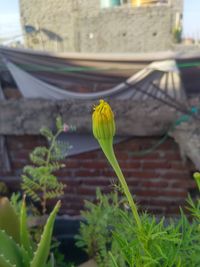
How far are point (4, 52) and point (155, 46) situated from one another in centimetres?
488

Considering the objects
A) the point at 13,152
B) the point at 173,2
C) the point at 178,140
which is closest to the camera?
the point at 178,140

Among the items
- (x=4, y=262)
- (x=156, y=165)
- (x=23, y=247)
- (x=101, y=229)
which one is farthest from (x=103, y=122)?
(x=156, y=165)

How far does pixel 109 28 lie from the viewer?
730 cm

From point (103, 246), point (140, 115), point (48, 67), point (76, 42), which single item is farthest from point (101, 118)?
point (76, 42)

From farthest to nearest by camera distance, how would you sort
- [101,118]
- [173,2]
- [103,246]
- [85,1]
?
[173,2] → [85,1] → [103,246] → [101,118]

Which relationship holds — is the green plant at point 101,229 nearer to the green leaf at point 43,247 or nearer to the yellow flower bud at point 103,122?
the green leaf at point 43,247

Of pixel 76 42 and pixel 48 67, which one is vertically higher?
pixel 48 67

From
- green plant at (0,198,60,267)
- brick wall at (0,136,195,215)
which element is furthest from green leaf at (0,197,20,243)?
brick wall at (0,136,195,215)

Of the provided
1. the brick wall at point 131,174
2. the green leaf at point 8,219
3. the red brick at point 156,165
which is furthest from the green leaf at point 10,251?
the red brick at point 156,165

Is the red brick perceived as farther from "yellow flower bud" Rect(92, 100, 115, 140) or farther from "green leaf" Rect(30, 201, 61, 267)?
"yellow flower bud" Rect(92, 100, 115, 140)

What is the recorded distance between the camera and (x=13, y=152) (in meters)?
2.68

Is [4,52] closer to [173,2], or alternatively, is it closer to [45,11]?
[45,11]

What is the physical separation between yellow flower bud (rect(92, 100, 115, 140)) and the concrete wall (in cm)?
654

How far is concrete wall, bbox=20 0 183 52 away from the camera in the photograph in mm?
7004
